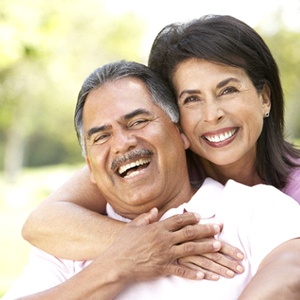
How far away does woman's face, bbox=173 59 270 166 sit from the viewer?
283cm

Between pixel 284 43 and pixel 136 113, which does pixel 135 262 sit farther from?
pixel 284 43

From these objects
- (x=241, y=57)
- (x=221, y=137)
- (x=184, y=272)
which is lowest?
(x=184, y=272)

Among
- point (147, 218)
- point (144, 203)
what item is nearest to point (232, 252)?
point (147, 218)

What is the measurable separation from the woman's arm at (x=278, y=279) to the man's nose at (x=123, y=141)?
0.74 meters

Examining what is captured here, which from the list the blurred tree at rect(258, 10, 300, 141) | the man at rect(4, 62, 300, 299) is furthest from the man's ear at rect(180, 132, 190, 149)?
the blurred tree at rect(258, 10, 300, 141)

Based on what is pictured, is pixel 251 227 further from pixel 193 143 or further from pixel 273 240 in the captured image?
pixel 193 143

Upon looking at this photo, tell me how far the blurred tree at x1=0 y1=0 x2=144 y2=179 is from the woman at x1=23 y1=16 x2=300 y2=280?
32.3 feet

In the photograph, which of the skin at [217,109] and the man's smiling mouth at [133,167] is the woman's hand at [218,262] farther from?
the skin at [217,109]

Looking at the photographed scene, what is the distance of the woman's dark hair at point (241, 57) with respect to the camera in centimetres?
288

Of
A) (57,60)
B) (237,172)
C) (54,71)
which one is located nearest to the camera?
(237,172)

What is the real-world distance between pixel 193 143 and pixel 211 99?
0.22 metres

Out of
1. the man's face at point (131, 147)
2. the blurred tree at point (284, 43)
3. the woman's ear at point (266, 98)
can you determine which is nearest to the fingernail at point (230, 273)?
the man's face at point (131, 147)

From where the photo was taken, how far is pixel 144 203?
2748 mm

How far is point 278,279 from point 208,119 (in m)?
0.90
